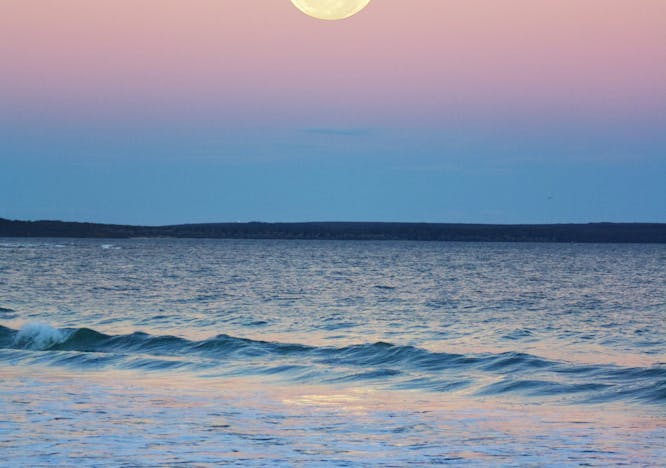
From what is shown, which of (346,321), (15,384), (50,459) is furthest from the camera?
(346,321)

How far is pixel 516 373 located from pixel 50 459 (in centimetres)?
1117

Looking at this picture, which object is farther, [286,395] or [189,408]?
[286,395]

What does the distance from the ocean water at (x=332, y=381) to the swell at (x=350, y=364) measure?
71 mm

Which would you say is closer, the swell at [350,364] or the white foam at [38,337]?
the swell at [350,364]

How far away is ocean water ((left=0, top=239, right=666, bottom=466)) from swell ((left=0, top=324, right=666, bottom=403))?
0.07 meters

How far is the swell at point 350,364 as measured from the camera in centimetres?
1825

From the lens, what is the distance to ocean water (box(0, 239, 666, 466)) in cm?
1223

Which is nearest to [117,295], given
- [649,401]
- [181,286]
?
[181,286]

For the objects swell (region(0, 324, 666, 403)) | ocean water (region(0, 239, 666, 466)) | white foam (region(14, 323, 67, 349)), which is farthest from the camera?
white foam (region(14, 323, 67, 349))

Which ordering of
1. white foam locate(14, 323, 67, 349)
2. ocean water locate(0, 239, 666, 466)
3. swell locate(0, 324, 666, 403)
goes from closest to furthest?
ocean water locate(0, 239, 666, 466)
swell locate(0, 324, 666, 403)
white foam locate(14, 323, 67, 349)

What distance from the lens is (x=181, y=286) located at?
52406 mm

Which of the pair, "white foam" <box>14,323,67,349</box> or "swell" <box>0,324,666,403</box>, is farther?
"white foam" <box>14,323,67,349</box>

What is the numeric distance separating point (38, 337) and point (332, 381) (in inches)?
464

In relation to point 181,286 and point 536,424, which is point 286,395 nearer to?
point 536,424
